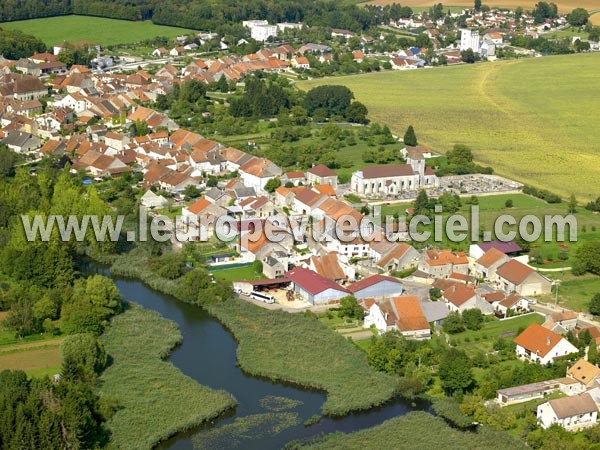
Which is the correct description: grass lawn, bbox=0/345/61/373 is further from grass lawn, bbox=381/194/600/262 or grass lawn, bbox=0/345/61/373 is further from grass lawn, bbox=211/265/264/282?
grass lawn, bbox=381/194/600/262

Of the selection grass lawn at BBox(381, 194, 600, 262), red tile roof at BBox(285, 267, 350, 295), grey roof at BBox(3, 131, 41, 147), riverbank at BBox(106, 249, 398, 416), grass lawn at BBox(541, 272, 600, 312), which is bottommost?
grass lawn at BBox(541, 272, 600, 312)

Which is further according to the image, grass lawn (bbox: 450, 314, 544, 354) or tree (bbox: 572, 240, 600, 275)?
tree (bbox: 572, 240, 600, 275)

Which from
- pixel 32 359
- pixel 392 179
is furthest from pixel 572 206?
pixel 32 359

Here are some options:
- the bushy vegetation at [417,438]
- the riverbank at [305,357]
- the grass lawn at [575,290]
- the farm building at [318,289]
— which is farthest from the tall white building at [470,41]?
the bushy vegetation at [417,438]

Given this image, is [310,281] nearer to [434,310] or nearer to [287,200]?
[434,310]

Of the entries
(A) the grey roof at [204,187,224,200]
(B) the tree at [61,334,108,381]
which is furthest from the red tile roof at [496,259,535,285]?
(B) the tree at [61,334,108,381]

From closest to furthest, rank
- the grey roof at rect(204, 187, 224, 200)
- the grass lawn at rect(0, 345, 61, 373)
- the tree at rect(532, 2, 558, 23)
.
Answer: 1. the grass lawn at rect(0, 345, 61, 373)
2. the grey roof at rect(204, 187, 224, 200)
3. the tree at rect(532, 2, 558, 23)

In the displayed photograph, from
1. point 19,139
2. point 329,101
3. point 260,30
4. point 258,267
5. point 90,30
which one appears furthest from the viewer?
point 260,30
